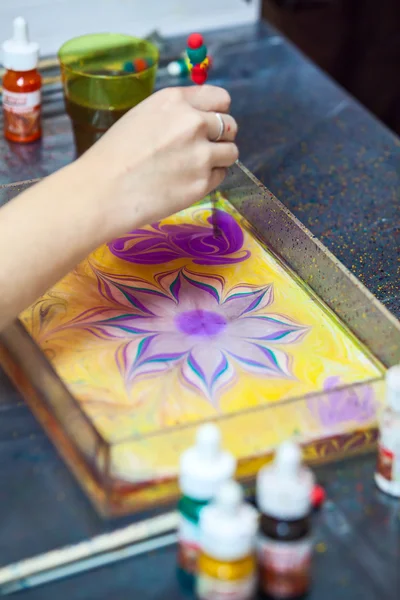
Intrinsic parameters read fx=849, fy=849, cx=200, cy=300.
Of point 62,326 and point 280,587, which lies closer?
point 280,587

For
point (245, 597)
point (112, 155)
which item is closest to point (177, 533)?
point (245, 597)

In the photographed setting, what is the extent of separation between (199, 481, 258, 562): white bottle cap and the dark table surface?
111 mm

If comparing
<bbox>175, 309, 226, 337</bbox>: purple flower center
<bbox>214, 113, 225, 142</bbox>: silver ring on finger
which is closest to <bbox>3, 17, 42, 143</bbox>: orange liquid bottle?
<bbox>214, 113, 225, 142</bbox>: silver ring on finger

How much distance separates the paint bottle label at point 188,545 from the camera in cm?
82

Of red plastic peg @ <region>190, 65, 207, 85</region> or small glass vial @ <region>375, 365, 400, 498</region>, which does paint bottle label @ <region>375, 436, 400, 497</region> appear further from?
red plastic peg @ <region>190, 65, 207, 85</region>

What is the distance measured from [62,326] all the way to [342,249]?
511 mm

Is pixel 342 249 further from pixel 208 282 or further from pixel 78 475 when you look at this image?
pixel 78 475

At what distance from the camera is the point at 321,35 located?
2768 millimetres

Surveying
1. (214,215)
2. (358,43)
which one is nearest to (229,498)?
(214,215)

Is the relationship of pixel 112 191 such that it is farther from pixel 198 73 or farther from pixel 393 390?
pixel 393 390

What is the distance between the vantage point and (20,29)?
1.53 meters

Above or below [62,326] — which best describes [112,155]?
above

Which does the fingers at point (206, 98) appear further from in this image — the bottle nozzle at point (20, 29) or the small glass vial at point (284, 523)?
the small glass vial at point (284, 523)

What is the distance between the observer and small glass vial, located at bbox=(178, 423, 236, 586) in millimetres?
795
